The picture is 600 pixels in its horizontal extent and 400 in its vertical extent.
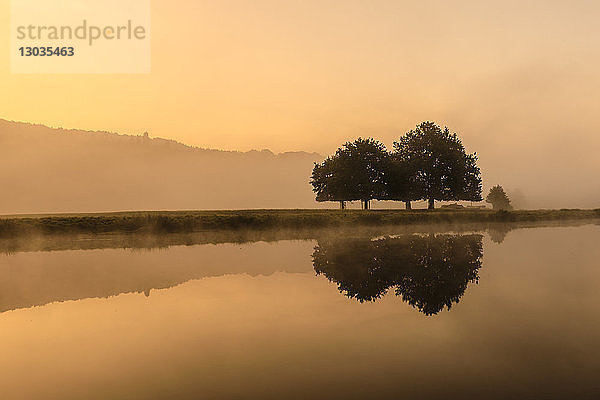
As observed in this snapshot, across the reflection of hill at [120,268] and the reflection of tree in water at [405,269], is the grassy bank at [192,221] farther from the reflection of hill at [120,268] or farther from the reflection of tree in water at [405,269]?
the reflection of tree in water at [405,269]

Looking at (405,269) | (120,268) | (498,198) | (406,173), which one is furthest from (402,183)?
(120,268)

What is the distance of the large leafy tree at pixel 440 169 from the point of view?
10350cm

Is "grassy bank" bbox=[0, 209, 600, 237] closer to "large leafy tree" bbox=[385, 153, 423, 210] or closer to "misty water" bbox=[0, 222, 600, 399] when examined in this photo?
"large leafy tree" bbox=[385, 153, 423, 210]

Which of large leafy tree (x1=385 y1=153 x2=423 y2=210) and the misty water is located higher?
large leafy tree (x1=385 y1=153 x2=423 y2=210)

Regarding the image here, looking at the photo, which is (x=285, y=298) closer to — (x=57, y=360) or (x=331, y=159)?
(x=57, y=360)

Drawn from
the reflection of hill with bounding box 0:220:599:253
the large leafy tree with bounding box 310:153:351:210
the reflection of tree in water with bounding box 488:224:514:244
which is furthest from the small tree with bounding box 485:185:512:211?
the reflection of hill with bounding box 0:220:599:253

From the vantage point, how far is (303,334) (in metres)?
14.8

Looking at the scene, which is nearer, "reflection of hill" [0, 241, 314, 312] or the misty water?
the misty water

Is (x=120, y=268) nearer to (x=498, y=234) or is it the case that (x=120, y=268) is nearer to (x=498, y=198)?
(x=498, y=234)

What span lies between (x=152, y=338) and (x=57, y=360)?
2.87 m

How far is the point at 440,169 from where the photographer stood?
343 feet

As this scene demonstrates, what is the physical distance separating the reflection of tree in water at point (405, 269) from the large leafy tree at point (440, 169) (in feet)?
203

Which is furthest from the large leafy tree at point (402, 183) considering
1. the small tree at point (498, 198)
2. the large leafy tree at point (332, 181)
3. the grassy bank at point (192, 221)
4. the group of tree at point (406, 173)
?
the small tree at point (498, 198)

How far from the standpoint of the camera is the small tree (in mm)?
150625
